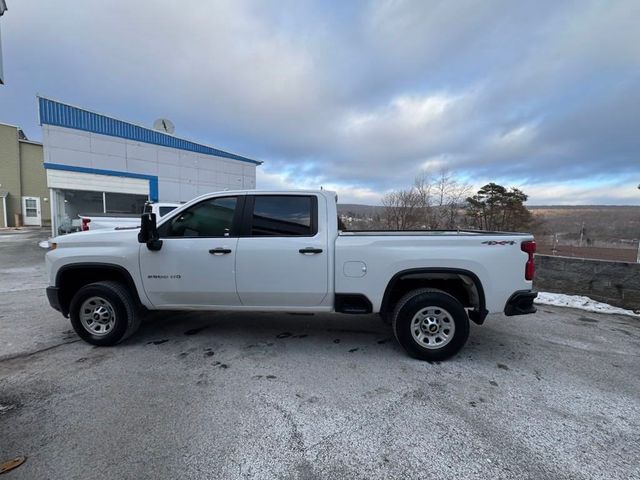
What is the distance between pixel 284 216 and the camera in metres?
3.76

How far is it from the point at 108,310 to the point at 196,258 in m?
1.35

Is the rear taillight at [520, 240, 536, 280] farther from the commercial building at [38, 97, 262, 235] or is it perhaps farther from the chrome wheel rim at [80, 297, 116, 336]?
the commercial building at [38, 97, 262, 235]

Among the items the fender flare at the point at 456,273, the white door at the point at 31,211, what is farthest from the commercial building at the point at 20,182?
the fender flare at the point at 456,273

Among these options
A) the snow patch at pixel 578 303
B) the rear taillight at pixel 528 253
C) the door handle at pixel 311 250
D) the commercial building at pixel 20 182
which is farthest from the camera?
the commercial building at pixel 20 182

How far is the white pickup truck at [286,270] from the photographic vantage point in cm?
344

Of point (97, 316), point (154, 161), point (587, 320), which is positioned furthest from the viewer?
point (154, 161)

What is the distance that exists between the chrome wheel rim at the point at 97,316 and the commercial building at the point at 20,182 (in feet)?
115

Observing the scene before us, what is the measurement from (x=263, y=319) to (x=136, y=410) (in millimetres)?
A: 2429

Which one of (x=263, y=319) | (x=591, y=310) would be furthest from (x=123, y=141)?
(x=591, y=310)

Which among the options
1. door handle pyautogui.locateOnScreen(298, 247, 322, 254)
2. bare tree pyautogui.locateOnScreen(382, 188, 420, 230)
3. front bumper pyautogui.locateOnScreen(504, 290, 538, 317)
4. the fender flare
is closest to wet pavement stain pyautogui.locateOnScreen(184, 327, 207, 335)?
door handle pyautogui.locateOnScreen(298, 247, 322, 254)

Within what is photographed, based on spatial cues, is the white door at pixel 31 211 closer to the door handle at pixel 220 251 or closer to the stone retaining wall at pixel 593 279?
the door handle at pixel 220 251

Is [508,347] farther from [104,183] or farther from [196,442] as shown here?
[104,183]

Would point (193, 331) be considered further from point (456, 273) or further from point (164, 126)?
point (164, 126)

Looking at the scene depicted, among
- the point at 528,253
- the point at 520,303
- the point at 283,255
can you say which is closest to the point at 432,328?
the point at 520,303
